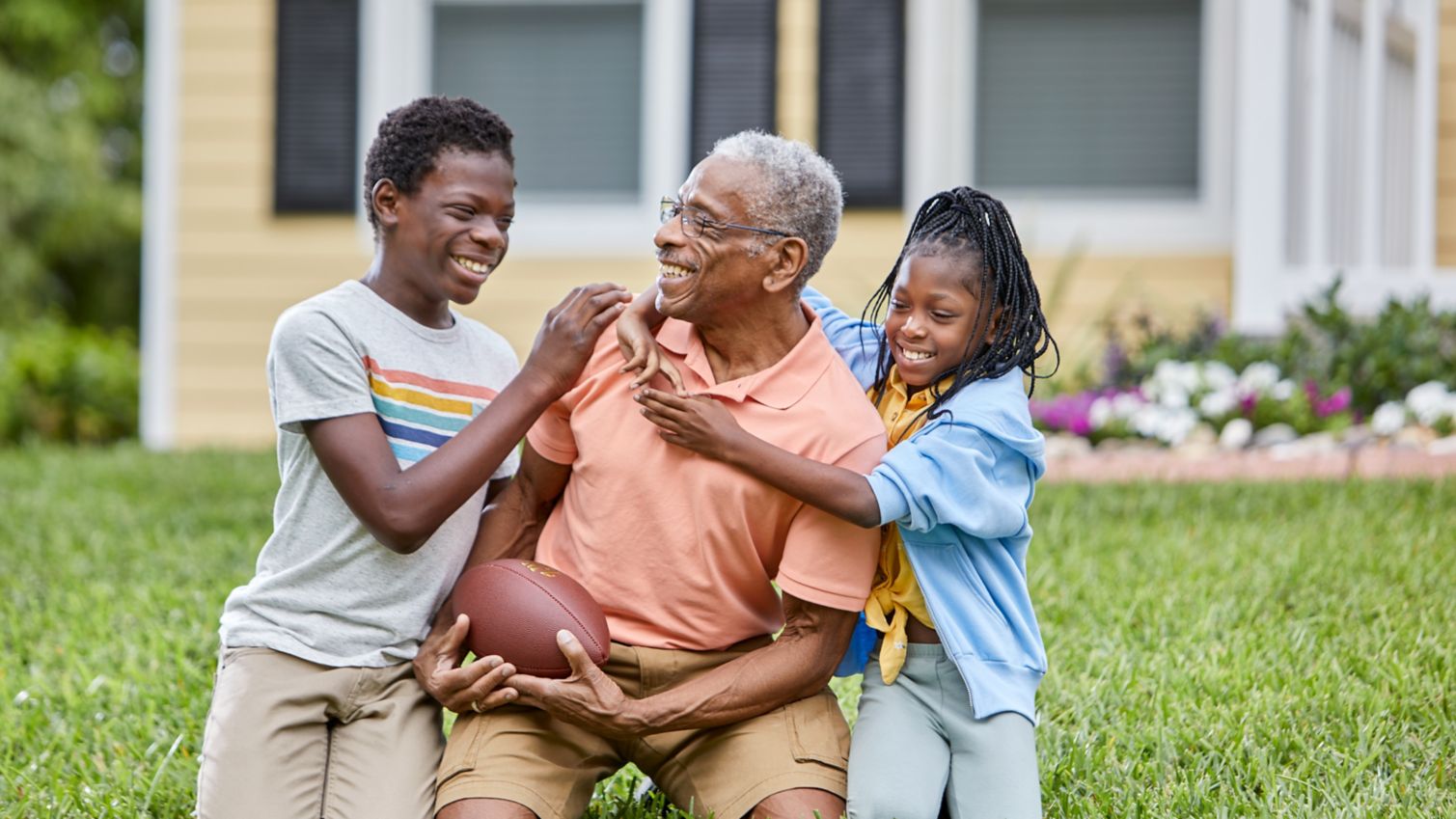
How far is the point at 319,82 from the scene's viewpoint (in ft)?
29.5

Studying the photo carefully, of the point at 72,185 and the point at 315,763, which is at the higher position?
the point at 72,185

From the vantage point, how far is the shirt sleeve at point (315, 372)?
Result: 299 centimetres

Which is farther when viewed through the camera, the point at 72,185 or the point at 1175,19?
the point at 72,185

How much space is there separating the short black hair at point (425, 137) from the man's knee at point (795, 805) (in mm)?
1410

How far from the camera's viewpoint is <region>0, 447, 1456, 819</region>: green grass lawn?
10.9 feet

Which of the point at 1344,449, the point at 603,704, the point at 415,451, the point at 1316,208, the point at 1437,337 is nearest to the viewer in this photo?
the point at 603,704

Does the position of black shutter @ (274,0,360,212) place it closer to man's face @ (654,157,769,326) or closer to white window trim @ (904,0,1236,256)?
white window trim @ (904,0,1236,256)

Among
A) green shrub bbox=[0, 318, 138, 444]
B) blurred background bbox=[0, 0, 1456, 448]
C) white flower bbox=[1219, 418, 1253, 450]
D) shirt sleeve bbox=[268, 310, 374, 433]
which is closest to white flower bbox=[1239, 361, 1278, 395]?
white flower bbox=[1219, 418, 1253, 450]

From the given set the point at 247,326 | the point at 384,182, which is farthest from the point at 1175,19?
the point at 384,182

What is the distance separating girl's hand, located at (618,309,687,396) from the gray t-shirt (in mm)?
384

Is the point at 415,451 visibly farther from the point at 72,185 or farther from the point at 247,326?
the point at 72,185

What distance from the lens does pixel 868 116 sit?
8.67m

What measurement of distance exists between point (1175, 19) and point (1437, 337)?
2.68 metres

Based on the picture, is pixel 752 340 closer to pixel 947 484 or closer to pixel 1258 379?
pixel 947 484
